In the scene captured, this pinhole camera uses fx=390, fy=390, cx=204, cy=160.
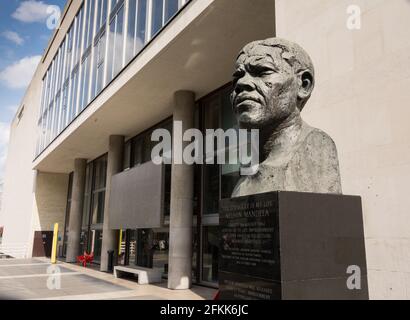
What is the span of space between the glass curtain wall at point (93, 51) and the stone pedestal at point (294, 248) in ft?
27.6

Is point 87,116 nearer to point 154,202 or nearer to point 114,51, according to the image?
point 114,51

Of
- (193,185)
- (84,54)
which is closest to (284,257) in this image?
(193,185)

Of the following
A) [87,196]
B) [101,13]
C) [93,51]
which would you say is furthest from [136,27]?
[87,196]

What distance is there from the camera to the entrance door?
31.0m

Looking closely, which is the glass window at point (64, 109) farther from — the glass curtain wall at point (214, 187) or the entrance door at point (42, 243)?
the glass curtain wall at point (214, 187)

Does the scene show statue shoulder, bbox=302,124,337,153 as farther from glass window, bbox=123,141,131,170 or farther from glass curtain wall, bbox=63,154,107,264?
glass curtain wall, bbox=63,154,107,264

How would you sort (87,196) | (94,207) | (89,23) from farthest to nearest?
(87,196) < (94,207) < (89,23)

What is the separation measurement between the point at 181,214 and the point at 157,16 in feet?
21.9

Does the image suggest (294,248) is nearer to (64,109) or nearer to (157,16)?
(157,16)

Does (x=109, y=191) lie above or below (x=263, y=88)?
above

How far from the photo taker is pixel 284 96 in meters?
3.78

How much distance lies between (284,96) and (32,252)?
103 feet

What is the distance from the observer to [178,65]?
40.9 feet

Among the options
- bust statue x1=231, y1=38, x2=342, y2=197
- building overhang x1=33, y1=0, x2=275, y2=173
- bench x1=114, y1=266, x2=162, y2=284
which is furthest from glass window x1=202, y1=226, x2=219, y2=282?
bust statue x1=231, y1=38, x2=342, y2=197
